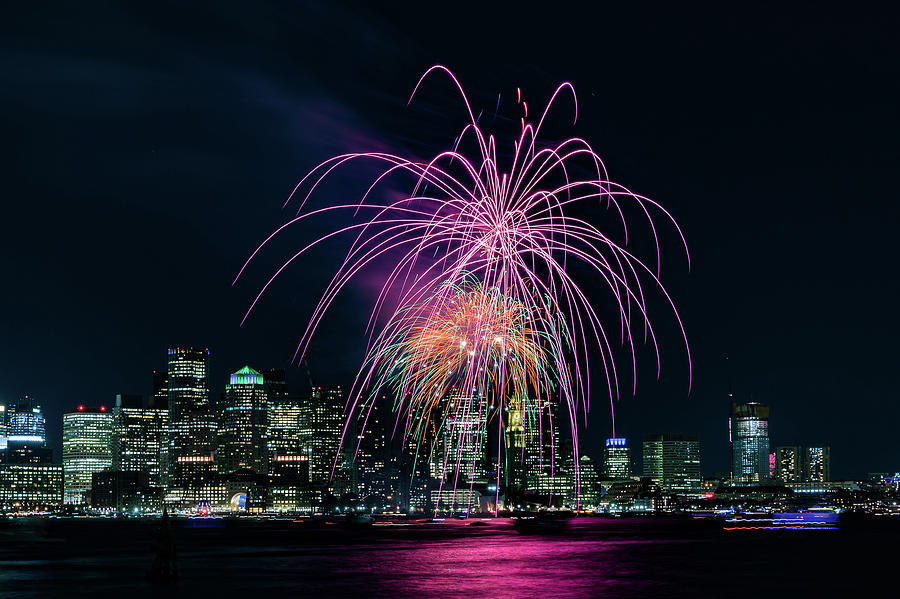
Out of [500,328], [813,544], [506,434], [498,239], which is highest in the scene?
[498,239]

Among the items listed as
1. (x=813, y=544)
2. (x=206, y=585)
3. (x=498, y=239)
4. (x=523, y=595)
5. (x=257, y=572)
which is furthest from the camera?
(x=813, y=544)

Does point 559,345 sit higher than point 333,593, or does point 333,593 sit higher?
point 559,345

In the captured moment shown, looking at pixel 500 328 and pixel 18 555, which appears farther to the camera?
pixel 18 555

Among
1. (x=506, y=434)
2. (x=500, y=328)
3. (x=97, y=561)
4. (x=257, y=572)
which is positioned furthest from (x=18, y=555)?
(x=506, y=434)

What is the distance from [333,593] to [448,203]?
25178 millimetres

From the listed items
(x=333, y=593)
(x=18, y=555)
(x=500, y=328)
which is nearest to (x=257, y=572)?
(x=333, y=593)

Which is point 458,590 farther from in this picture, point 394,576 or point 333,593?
point 394,576

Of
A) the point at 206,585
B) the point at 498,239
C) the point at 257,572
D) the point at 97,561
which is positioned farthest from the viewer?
the point at 97,561

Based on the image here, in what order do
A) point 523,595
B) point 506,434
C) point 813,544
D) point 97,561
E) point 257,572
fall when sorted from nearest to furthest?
point 523,595, point 257,572, point 97,561, point 813,544, point 506,434

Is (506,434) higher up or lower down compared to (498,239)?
lower down

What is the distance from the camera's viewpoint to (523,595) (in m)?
59.8

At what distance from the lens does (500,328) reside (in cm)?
8250

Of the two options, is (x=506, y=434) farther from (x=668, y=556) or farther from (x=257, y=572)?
(x=257, y=572)

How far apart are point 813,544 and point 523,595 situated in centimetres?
8143
